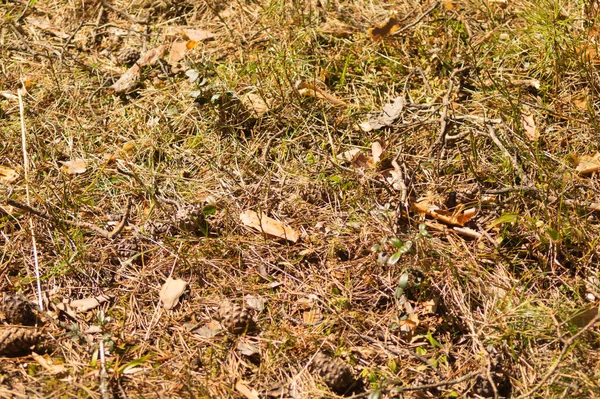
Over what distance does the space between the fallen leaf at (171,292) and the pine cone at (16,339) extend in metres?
0.45

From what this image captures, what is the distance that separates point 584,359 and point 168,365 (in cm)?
141

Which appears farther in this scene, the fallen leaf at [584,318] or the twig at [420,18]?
the twig at [420,18]

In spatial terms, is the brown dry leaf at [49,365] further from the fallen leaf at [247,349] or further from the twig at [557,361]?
the twig at [557,361]

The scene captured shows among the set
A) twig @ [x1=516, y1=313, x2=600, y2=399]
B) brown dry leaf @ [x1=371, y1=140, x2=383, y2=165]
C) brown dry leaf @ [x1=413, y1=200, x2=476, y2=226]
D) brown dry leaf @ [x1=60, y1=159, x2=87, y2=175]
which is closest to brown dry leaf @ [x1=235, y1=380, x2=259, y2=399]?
twig @ [x1=516, y1=313, x2=600, y2=399]

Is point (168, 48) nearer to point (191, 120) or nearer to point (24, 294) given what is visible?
point (191, 120)

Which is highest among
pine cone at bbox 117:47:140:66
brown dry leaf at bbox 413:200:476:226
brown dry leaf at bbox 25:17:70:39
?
brown dry leaf at bbox 25:17:70:39

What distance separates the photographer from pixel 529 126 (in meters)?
2.80

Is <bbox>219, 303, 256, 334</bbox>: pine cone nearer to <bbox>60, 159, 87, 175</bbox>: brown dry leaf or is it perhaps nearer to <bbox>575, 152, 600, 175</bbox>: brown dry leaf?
<bbox>60, 159, 87, 175</bbox>: brown dry leaf

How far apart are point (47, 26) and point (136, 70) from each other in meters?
0.70

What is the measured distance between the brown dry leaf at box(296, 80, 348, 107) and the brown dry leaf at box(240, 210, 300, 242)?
2.28 feet

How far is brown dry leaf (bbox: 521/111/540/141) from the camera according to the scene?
2.76 meters

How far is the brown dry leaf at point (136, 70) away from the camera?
3.17 metres

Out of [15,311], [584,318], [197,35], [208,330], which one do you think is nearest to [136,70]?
[197,35]

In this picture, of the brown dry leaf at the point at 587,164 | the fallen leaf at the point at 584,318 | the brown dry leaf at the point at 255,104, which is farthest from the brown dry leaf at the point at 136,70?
the fallen leaf at the point at 584,318
